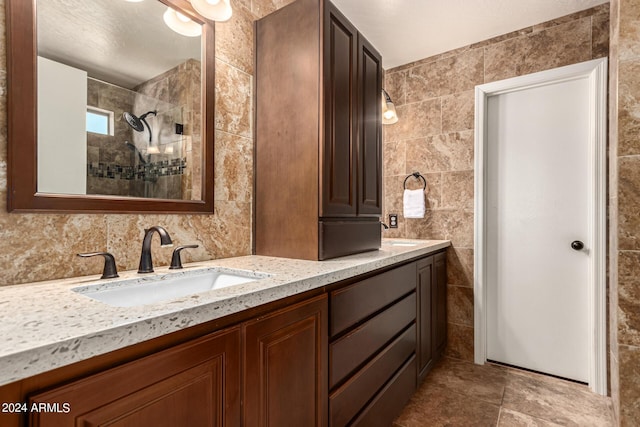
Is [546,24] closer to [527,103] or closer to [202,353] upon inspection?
[527,103]

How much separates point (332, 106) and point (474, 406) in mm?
1912

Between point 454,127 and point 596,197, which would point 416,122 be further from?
point 596,197

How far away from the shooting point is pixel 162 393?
2.10 feet

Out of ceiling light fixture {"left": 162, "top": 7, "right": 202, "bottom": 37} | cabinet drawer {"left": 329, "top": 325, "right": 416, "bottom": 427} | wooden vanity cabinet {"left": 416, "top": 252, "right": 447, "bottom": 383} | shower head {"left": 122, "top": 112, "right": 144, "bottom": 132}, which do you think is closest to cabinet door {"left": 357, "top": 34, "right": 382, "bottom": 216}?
wooden vanity cabinet {"left": 416, "top": 252, "right": 447, "bottom": 383}

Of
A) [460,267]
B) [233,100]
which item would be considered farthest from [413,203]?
[233,100]

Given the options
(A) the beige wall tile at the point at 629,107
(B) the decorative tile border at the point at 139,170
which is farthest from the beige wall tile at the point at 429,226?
(B) the decorative tile border at the point at 139,170

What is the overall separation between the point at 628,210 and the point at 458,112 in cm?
133

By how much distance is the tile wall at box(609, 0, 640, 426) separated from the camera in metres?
1.49

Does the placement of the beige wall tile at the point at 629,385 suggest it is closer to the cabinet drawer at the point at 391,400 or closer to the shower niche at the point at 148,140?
the cabinet drawer at the point at 391,400

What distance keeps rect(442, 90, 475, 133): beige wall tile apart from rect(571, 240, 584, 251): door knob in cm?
107

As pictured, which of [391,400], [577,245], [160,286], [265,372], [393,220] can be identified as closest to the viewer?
[265,372]

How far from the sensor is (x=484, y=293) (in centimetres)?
242

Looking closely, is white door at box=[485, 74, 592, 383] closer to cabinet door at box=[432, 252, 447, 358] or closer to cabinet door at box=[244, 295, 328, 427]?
cabinet door at box=[432, 252, 447, 358]

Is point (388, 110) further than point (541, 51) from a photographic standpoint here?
Yes
